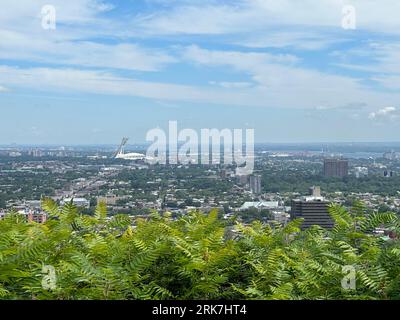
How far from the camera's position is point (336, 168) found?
7359 mm

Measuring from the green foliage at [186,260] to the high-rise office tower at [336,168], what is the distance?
3208mm

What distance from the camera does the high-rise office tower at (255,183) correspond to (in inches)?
259

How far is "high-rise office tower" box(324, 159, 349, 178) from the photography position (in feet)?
23.8

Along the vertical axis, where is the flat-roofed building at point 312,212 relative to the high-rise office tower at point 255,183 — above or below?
below

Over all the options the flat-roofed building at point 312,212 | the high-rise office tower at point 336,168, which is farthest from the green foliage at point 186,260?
the high-rise office tower at point 336,168

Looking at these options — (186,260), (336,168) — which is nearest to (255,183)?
(336,168)

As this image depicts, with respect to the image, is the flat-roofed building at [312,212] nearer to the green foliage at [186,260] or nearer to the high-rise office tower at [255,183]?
the green foliage at [186,260]

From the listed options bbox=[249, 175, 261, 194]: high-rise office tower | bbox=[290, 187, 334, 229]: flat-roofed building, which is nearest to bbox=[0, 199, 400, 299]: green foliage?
bbox=[290, 187, 334, 229]: flat-roofed building

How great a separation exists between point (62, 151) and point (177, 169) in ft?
5.34

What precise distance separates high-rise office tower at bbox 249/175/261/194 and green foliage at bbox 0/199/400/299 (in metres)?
2.45

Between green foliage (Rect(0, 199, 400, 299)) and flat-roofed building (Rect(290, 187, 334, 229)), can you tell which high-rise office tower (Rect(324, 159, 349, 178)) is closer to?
A: flat-roofed building (Rect(290, 187, 334, 229))

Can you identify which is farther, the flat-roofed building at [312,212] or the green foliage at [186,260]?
the flat-roofed building at [312,212]
